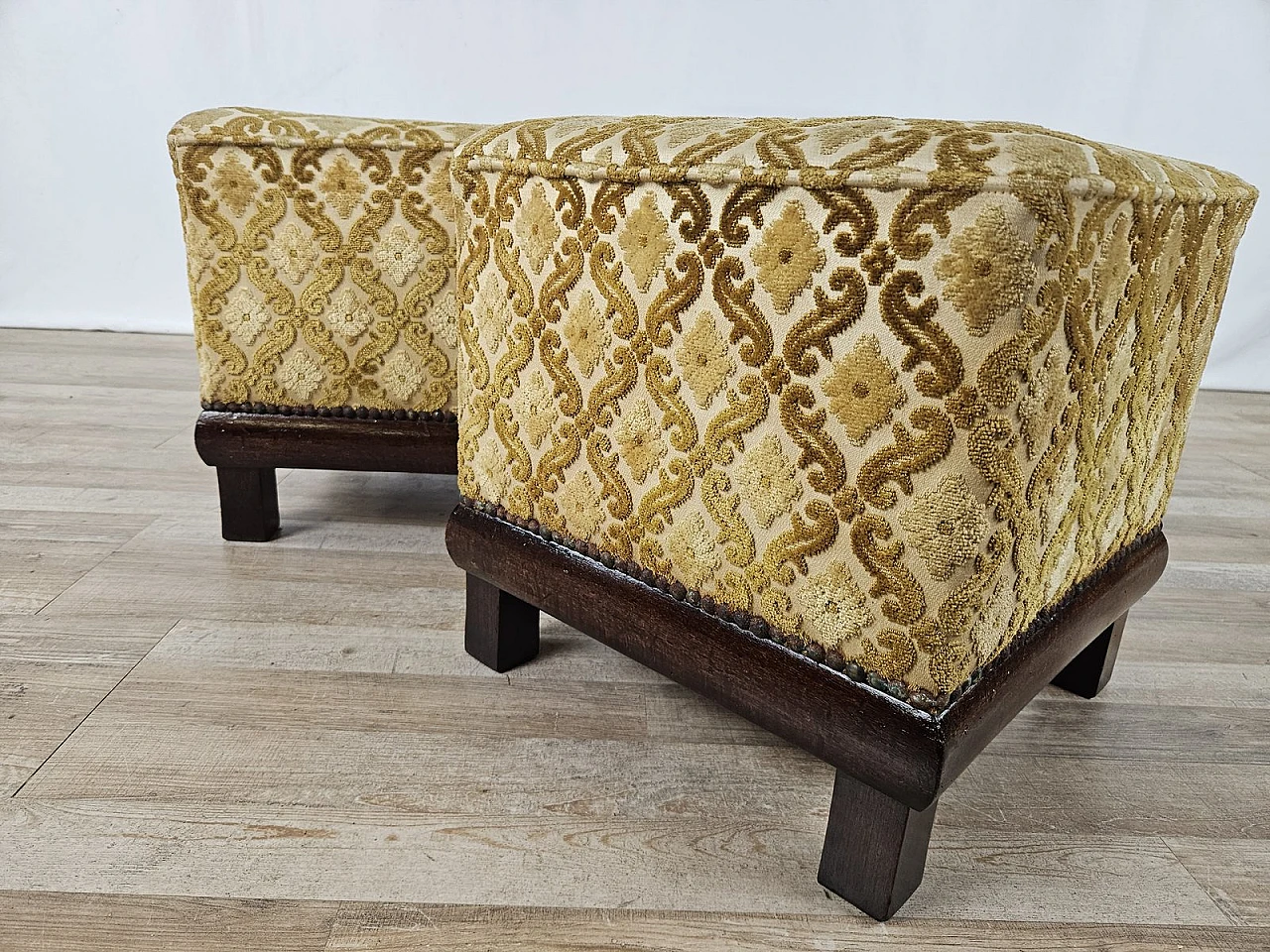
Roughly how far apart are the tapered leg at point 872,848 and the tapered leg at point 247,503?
1.01 m

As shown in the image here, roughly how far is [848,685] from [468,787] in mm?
390

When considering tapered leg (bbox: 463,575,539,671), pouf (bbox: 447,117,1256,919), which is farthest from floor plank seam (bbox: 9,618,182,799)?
pouf (bbox: 447,117,1256,919)

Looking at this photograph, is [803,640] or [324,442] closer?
[803,640]

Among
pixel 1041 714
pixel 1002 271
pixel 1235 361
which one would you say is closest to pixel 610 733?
pixel 1041 714

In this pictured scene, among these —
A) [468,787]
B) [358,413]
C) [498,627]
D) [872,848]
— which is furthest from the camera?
[358,413]

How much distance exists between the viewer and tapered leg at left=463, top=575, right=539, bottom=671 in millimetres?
1093

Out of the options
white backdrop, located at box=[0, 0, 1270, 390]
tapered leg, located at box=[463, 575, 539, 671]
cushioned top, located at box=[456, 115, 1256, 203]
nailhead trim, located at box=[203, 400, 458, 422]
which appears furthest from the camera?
white backdrop, located at box=[0, 0, 1270, 390]

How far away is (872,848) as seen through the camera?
0.76 m

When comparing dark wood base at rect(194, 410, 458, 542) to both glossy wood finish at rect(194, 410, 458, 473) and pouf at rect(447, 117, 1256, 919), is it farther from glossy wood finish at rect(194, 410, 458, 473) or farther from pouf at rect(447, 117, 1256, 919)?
pouf at rect(447, 117, 1256, 919)

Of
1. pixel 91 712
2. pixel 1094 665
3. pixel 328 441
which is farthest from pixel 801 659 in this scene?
pixel 328 441

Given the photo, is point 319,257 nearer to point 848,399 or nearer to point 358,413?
point 358,413

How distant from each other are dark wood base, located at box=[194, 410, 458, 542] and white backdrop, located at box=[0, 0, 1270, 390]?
2.09 meters

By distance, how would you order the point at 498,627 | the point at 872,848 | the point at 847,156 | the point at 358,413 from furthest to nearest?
1. the point at 358,413
2. the point at 498,627
3. the point at 872,848
4. the point at 847,156

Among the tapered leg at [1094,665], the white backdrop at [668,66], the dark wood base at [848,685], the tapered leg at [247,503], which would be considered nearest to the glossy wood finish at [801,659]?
the dark wood base at [848,685]
